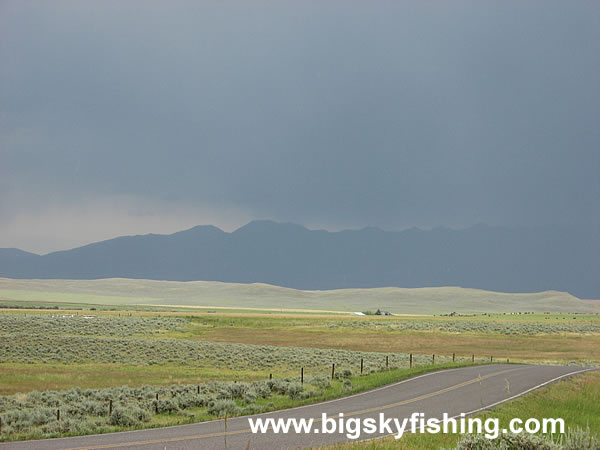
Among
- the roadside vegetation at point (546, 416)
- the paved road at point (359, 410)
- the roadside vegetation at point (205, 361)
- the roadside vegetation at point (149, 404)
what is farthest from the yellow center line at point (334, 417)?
the roadside vegetation at point (149, 404)

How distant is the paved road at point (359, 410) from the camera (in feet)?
54.0

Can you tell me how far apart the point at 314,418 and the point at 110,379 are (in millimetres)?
20358

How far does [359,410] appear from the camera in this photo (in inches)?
862

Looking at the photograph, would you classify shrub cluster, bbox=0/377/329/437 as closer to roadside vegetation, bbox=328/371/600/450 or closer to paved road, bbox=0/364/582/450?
paved road, bbox=0/364/582/450

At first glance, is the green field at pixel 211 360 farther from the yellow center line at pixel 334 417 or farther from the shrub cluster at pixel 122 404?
the yellow center line at pixel 334 417

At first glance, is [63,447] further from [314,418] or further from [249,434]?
[314,418]

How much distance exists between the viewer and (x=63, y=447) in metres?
16.1

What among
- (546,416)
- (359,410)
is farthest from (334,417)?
(546,416)

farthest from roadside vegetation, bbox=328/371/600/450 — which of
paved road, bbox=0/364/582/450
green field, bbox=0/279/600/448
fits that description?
paved road, bbox=0/364/582/450

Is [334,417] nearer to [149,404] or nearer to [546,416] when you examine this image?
[546,416]

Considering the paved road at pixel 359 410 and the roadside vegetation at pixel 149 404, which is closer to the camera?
the paved road at pixel 359 410

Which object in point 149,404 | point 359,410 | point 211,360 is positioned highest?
point 359,410

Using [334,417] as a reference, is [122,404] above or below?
below

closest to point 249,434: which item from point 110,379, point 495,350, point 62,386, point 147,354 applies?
point 62,386
